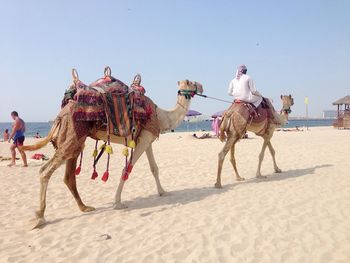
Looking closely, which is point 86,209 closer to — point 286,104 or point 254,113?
point 254,113

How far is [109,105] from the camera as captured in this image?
5.50 metres

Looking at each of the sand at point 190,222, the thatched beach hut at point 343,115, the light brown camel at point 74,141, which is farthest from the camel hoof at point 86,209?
the thatched beach hut at point 343,115

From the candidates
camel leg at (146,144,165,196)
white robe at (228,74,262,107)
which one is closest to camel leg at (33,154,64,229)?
camel leg at (146,144,165,196)

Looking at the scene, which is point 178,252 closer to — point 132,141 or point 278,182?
point 132,141

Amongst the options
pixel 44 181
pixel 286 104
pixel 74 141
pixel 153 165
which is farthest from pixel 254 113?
pixel 44 181

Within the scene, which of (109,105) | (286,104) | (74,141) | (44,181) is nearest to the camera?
(44,181)

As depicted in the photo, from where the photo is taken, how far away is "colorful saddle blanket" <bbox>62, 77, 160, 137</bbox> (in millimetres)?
5328

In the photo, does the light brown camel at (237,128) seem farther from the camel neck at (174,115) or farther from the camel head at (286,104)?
the camel neck at (174,115)

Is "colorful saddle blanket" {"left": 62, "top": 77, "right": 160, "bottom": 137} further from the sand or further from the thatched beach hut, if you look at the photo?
the thatched beach hut

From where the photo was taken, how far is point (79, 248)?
4055 mm

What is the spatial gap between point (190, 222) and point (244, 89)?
3.90m

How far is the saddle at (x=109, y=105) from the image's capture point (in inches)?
210

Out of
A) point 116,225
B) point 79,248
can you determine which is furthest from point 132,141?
point 79,248

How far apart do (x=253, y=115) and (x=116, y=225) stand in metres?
4.36
